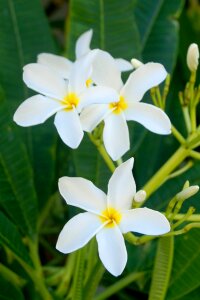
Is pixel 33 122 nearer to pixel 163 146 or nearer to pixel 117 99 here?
pixel 117 99

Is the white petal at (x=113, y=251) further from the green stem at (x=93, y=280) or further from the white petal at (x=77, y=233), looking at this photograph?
the green stem at (x=93, y=280)

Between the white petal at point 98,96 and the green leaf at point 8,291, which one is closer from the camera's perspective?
the white petal at point 98,96

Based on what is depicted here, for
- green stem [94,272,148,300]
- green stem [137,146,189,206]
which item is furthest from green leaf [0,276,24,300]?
green stem [137,146,189,206]

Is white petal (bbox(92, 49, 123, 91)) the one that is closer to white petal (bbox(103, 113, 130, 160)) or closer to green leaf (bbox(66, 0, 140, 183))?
white petal (bbox(103, 113, 130, 160))

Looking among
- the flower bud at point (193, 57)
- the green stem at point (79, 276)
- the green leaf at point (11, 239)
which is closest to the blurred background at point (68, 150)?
the green leaf at point (11, 239)

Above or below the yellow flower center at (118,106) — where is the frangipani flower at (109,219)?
below
